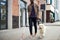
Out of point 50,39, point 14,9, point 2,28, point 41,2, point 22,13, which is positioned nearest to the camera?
point 50,39

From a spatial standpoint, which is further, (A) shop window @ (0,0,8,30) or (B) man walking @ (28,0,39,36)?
(A) shop window @ (0,0,8,30)

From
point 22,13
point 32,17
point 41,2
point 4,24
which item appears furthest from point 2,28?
point 41,2

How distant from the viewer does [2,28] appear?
A: 21375 millimetres

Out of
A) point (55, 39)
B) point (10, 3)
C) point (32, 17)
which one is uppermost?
point (10, 3)

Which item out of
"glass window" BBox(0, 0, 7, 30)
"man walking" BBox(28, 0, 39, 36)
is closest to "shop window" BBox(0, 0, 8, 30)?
"glass window" BBox(0, 0, 7, 30)

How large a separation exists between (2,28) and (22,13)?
686cm

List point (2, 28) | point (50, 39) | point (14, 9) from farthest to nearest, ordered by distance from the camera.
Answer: point (14, 9) < point (2, 28) < point (50, 39)

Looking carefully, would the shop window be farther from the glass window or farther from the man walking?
the man walking

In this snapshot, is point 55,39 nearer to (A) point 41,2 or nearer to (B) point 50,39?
(B) point 50,39

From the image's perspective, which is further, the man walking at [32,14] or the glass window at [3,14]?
the glass window at [3,14]

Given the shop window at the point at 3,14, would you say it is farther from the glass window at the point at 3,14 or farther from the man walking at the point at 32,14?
the man walking at the point at 32,14

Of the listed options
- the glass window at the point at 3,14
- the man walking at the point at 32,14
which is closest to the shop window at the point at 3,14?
the glass window at the point at 3,14

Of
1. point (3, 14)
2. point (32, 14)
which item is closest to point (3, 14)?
point (3, 14)

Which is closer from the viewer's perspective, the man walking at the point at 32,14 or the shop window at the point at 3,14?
the man walking at the point at 32,14
